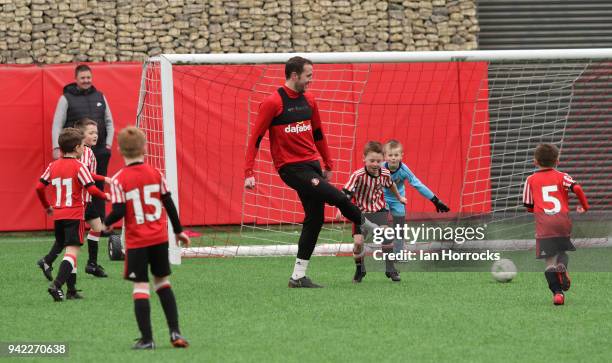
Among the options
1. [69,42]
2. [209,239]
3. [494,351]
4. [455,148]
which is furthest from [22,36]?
[494,351]

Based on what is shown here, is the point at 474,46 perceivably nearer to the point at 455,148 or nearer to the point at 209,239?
the point at 455,148

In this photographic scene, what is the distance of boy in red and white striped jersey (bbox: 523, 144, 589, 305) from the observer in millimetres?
9422

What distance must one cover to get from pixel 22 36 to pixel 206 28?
2.75 meters

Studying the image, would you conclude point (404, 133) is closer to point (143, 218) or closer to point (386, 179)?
point (386, 179)

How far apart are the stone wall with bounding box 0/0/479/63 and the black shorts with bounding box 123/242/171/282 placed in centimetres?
1036

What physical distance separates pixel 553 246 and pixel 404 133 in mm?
7170

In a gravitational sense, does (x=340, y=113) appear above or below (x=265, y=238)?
above

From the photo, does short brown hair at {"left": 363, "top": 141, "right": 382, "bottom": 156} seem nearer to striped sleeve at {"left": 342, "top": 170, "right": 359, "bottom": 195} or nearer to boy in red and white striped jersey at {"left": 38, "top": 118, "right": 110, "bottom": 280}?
striped sleeve at {"left": 342, "top": 170, "right": 359, "bottom": 195}

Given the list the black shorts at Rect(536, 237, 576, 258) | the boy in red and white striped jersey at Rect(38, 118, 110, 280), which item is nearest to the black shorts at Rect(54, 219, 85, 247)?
the boy in red and white striped jersey at Rect(38, 118, 110, 280)

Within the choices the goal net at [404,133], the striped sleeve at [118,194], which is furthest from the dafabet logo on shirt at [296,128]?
the goal net at [404,133]

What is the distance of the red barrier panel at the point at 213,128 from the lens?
635 inches

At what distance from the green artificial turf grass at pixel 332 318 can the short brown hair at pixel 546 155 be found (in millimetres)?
1134

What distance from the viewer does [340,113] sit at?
16.1 m

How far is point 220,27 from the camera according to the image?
1772 cm
